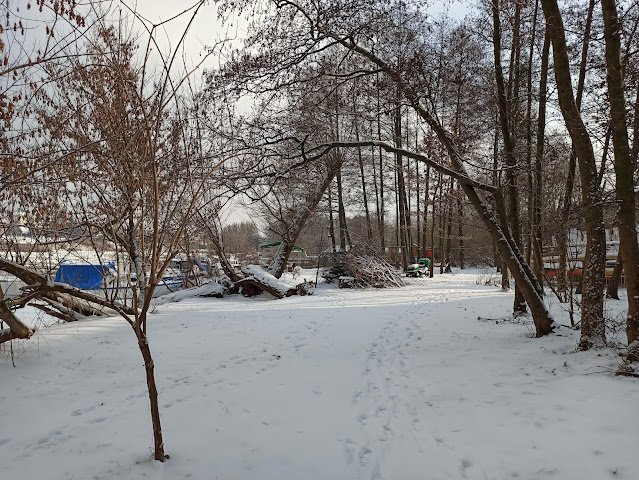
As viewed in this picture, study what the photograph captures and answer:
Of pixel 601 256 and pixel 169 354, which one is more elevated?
pixel 601 256

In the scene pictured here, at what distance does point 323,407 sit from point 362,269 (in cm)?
1170

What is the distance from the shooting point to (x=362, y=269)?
1555 cm

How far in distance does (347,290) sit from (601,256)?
34.7 feet

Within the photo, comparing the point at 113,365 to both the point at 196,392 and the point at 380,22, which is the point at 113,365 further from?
the point at 380,22

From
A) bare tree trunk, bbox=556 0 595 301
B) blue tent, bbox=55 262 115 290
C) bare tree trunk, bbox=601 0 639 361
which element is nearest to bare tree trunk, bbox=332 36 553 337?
bare tree trunk, bbox=556 0 595 301

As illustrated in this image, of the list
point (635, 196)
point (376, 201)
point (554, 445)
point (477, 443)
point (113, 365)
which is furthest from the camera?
A: point (376, 201)

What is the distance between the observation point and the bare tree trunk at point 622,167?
13.5ft

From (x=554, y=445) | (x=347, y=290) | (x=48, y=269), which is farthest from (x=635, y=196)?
(x=347, y=290)

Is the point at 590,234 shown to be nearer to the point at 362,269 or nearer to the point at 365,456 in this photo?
the point at 365,456

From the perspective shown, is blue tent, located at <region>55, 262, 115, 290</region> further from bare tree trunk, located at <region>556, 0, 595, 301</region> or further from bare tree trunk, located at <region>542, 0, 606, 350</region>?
bare tree trunk, located at <region>556, 0, 595, 301</region>

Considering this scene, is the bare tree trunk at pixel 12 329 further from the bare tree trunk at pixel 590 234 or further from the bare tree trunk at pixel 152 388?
the bare tree trunk at pixel 590 234

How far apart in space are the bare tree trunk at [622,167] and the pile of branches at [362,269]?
11355 mm

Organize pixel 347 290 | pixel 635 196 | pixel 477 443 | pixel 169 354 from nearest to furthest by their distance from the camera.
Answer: pixel 477 443, pixel 635 196, pixel 169 354, pixel 347 290

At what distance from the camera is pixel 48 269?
221 inches
